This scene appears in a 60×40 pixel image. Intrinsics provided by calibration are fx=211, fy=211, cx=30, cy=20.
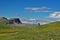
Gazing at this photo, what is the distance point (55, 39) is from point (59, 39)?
111cm

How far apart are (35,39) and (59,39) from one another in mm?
6655

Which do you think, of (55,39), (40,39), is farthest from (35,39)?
(55,39)

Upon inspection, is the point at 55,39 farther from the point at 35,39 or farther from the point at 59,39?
the point at 35,39

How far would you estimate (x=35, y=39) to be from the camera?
58438mm

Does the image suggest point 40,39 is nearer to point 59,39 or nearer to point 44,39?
point 44,39

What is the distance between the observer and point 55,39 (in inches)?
2242

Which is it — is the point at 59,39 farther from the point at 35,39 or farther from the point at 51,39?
the point at 35,39

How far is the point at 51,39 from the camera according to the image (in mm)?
57125

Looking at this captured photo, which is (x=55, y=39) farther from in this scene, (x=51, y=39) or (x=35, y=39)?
(x=35, y=39)

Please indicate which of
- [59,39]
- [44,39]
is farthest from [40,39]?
[59,39]

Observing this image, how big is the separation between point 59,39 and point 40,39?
523 cm

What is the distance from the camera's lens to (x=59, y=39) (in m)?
56.5

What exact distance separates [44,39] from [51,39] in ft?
6.36
